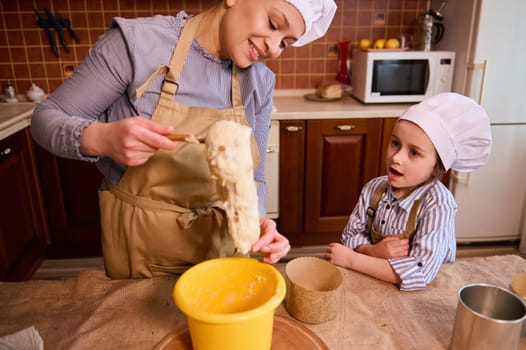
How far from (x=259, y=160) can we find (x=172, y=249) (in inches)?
11.9

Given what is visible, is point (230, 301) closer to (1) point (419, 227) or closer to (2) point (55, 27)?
(1) point (419, 227)

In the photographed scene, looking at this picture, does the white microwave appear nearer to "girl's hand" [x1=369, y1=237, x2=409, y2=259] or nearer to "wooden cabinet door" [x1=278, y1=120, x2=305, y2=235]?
"wooden cabinet door" [x1=278, y1=120, x2=305, y2=235]

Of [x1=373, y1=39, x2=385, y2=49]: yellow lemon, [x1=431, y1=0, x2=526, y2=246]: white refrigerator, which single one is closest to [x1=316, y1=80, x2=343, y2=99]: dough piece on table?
[x1=373, y1=39, x2=385, y2=49]: yellow lemon

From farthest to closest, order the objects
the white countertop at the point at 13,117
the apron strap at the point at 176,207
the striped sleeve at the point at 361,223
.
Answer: the white countertop at the point at 13,117, the striped sleeve at the point at 361,223, the apron strap at the point at 176,207

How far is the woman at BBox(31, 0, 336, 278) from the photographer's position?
0.88 meters

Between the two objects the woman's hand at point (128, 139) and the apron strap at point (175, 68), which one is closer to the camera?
the woman's hand at point (128, 139)

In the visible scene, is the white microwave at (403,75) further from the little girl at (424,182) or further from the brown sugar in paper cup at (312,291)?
the brown sugar in paper cup at (312,291)

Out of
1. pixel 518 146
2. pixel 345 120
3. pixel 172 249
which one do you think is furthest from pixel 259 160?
pixel 518 146

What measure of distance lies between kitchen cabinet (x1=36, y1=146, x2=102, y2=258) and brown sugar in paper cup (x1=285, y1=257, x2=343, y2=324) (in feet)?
5.93

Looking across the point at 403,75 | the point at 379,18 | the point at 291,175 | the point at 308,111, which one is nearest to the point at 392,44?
the point at 403,75

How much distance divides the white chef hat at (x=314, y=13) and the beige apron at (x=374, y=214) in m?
0.50

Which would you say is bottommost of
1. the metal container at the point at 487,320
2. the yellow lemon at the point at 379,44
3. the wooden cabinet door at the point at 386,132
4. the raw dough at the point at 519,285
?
the wooden cabinet door at the point at 386,132

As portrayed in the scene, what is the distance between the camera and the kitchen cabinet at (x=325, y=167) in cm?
242

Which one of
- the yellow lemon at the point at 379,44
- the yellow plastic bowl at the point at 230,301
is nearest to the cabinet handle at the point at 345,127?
the yellow lemon at the point at 379,44
